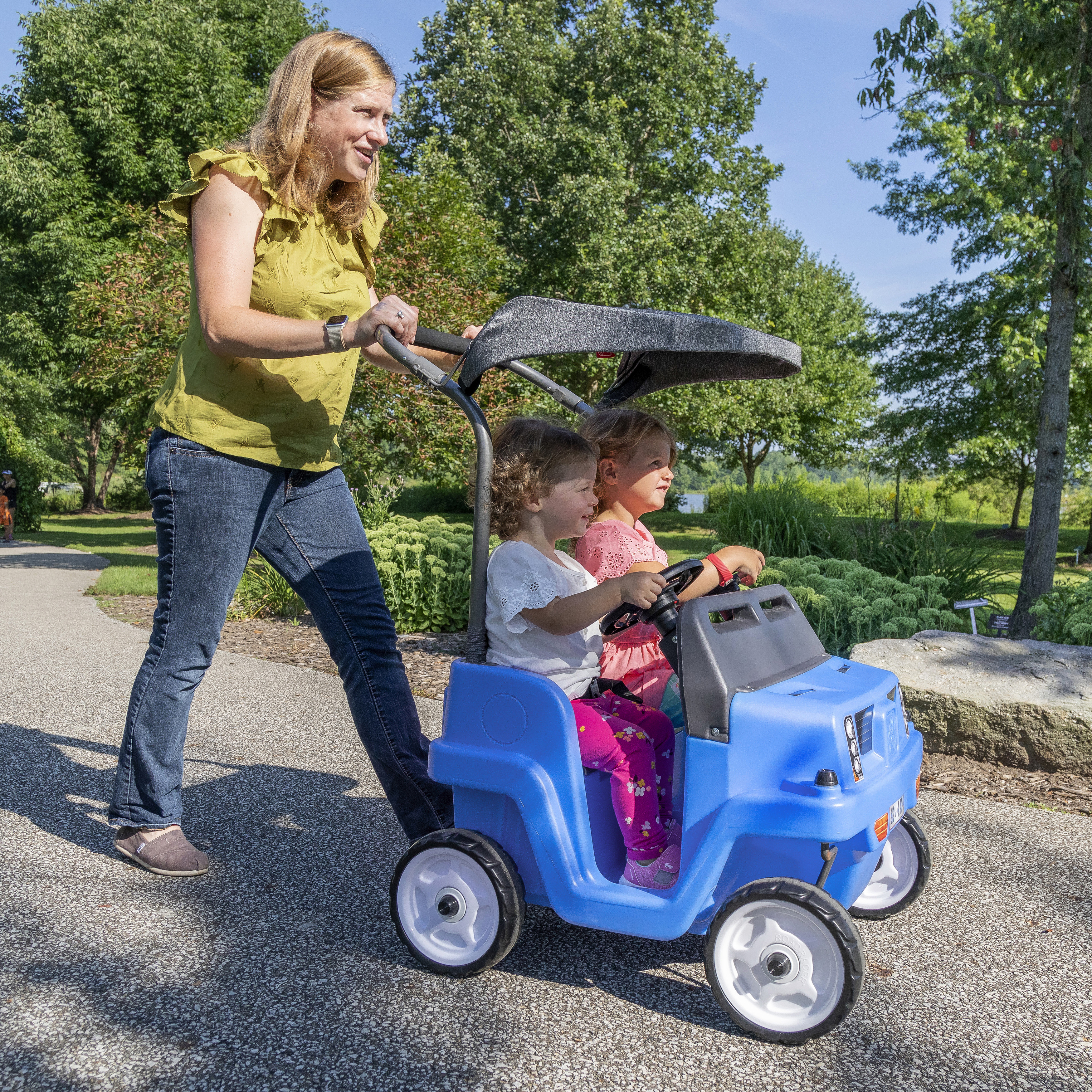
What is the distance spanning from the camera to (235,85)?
15758 mm

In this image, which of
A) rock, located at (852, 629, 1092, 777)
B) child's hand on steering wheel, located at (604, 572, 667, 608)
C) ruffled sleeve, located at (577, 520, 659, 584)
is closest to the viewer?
child's hand on steering wheel, located at (604, 572, 667, 608)

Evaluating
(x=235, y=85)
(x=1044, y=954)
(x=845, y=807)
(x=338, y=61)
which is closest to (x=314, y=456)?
(x=338, y=61)

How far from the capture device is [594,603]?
216cm

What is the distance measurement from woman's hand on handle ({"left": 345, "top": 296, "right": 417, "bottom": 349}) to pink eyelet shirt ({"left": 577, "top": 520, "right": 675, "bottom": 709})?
2.98 ft

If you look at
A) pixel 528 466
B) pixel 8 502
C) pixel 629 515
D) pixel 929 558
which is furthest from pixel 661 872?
pixel 8 502

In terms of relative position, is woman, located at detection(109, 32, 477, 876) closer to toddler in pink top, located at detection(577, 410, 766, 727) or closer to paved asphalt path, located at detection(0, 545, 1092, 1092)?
paved asphalt path, located at detection(0, 545, 1092, 1092)

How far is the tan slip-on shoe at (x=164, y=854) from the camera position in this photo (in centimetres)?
274

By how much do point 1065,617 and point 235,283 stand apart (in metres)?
4.50

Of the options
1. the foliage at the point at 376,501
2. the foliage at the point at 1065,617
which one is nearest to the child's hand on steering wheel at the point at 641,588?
the foliage at the point at 1065,617

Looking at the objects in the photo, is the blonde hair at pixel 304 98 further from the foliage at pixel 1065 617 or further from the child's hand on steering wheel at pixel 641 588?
the foliage at pixel 1065 617

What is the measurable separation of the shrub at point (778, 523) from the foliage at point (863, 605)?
68.3 inches

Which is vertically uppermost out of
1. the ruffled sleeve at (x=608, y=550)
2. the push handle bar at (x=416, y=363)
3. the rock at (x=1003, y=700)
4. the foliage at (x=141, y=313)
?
the foliage at (x=141, y=313)

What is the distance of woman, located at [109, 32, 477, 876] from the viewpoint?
7.91 ft

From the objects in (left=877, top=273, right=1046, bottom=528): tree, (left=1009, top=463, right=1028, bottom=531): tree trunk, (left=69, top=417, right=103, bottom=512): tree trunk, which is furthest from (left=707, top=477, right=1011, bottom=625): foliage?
(left=69, top=417, right=103, bottom=512): tree trunk
